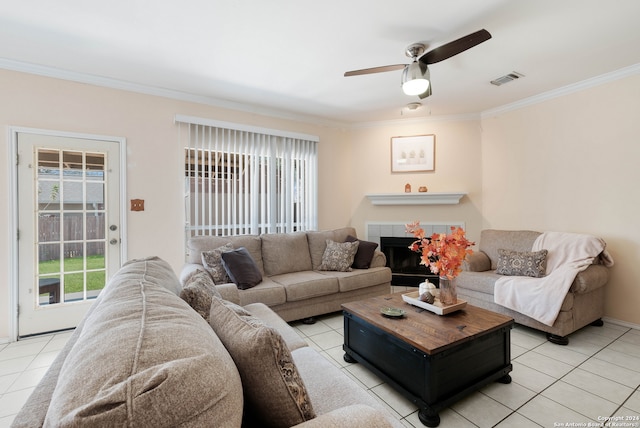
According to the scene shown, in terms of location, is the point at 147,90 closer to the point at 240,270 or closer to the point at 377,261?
the point at 240,270

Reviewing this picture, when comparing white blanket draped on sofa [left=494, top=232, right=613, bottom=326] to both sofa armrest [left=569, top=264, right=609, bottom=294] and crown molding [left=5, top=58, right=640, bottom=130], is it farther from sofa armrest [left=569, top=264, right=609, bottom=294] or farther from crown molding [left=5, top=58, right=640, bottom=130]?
crown molding [left=5, top=58, right=640, bottom=130]

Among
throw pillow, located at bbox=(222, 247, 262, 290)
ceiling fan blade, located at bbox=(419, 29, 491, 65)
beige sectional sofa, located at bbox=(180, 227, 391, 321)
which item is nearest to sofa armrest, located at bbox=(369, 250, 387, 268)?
beige sectional sofa, located at bbox=(180, 227, 391, 321)

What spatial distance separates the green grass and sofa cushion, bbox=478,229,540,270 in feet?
15.4

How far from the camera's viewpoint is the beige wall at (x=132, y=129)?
278cm

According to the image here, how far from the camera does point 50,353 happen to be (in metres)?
2.56

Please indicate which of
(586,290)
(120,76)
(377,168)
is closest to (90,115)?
(120,76)

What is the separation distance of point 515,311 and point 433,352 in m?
1.87

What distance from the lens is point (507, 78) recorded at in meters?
3.20

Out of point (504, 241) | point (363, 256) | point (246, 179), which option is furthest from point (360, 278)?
point (246, 179)

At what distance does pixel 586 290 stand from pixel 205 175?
4.32 m

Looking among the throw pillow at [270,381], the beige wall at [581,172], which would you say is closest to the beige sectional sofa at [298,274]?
the throw pillow at [270,381]

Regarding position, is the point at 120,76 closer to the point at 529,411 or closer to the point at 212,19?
the point at 212,19

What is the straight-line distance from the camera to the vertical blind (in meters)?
3.64

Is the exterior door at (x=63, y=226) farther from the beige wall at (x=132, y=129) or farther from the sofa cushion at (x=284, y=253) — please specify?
the sofa cushion at (x=284, y=253)
